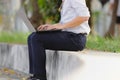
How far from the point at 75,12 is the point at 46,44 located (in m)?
0.56

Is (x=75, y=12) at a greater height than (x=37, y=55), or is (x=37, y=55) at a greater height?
(x=75, y=12)

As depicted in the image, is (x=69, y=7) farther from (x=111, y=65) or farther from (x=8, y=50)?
(x=8, y=50)

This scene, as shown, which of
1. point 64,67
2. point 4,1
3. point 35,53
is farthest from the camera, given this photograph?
point 4,1

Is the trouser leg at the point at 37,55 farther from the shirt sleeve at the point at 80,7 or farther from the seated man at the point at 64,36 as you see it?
the shirt sleeve at the point at 80,7

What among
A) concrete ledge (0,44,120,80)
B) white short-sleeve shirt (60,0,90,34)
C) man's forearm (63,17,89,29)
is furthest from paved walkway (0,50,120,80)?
man's forearm (63,17,89,29)

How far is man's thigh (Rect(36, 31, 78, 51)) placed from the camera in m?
6.17

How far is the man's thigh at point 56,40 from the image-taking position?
6.17 metres

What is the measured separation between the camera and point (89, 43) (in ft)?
30.0

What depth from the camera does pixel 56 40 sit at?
621 cm

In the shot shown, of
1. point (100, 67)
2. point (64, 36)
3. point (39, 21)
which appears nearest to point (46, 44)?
point (64, 36)

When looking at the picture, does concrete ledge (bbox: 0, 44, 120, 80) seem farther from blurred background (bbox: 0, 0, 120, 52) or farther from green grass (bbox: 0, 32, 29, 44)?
green grass (bbox: 0, 32, 29, 44)

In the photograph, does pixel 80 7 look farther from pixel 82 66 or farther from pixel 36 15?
pixel 36 15

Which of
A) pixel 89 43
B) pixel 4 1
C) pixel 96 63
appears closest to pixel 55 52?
pixel 96 63

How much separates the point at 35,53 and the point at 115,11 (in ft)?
36.7
